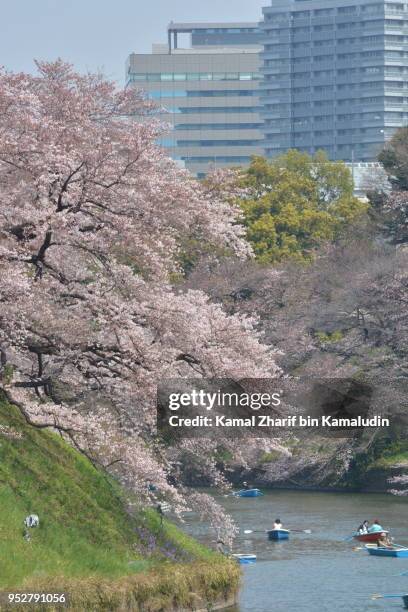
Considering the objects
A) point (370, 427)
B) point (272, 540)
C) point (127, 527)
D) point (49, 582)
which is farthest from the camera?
point (370, 427)

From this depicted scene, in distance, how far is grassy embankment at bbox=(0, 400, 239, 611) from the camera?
26.8 metres

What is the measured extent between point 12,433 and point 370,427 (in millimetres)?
36451

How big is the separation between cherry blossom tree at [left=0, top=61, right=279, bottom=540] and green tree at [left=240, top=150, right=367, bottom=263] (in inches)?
1963

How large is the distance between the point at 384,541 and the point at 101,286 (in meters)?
21.2

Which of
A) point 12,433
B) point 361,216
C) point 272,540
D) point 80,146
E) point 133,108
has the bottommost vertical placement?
point 272,540

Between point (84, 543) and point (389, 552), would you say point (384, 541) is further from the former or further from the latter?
point (84, 543)

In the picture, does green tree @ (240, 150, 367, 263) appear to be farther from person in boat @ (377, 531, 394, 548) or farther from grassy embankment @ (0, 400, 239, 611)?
grassy embankment @ (0, 400, 239, 611)

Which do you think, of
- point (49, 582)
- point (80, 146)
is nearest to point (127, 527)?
point (49, 582)

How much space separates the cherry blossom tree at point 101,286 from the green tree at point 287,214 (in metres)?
49.8

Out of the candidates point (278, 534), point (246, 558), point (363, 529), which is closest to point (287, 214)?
point (278, 534)

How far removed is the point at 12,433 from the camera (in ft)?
96.9

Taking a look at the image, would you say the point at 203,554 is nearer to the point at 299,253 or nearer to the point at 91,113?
the point at 91,113

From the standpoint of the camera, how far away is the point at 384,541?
4703 centimetres

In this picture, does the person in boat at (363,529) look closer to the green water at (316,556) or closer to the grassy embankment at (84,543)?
the green water at (316,556)
